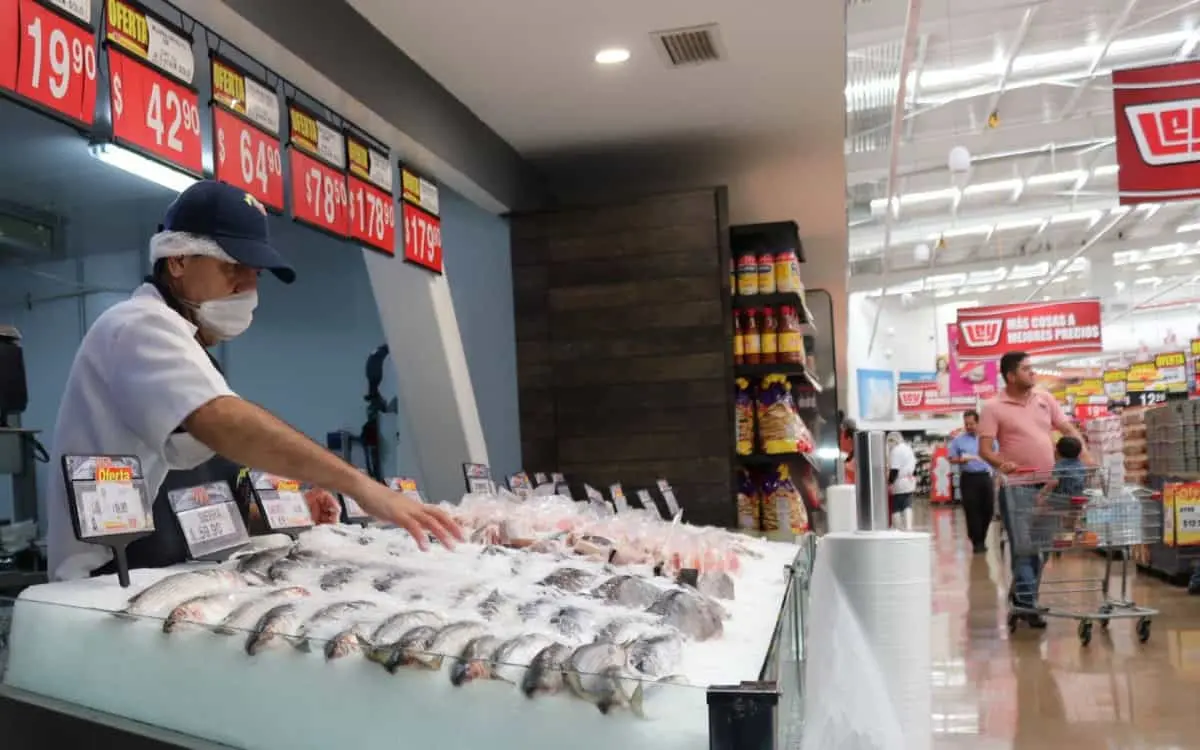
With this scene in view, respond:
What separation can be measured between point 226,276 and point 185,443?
333 millimetres

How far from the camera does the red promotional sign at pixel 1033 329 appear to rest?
610 inches

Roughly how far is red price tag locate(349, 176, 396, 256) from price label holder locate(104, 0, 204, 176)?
1149 millimetres

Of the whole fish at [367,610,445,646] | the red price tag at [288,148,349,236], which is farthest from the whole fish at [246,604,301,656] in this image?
the red price tag at [288,148,349,236]

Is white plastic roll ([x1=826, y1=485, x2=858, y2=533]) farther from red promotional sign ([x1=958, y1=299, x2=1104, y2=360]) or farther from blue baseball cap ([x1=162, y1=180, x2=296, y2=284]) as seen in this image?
red promotional sign ([x1=958, y1=299, x2=1104, y2=360])

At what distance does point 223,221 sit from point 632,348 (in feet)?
14.8

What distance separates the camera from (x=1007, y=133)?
1358cm

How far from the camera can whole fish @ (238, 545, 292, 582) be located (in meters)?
1.67

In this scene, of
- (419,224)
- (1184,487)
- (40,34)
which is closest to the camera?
(40,34)

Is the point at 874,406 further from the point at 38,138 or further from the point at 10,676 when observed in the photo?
the point at 10,676

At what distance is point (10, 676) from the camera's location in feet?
4.78

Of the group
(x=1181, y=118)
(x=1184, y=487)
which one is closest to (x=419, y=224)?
(x=1181, y=118)

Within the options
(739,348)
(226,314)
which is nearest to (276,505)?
(226,314)

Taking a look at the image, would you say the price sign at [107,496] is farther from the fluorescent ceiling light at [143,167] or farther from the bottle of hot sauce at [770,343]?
the bottle of hot sauce at [770,343]

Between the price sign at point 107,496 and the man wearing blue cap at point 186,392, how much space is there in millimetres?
88
